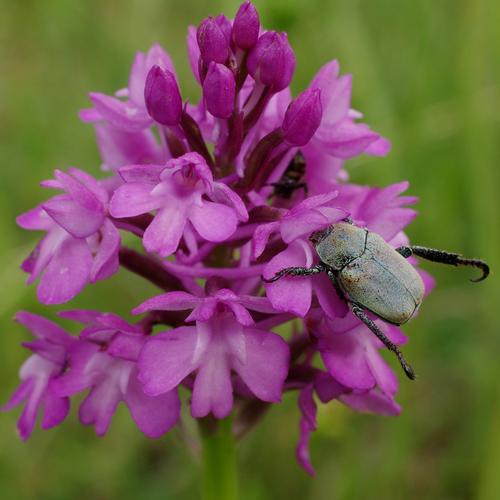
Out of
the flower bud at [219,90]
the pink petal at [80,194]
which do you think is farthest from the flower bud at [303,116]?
the pink petal at [80,194]

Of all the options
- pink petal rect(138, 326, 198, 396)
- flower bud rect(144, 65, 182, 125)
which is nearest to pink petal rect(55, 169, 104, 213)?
flower bud rect(144, 65, 182, 125)

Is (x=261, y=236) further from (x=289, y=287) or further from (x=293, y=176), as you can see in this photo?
(x=293, y=176)

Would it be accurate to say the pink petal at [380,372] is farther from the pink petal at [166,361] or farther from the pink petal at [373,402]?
the pink petal at [166,361]

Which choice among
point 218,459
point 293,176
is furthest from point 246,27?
point 218,459

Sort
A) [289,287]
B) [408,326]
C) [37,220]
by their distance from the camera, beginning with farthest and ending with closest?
[408,326], [37,220], [289,287]

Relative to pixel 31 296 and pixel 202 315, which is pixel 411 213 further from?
pixel 31 296

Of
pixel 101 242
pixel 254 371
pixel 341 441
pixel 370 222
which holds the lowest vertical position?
pixel 341 441

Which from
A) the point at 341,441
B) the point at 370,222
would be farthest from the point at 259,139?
the point at 341,441
